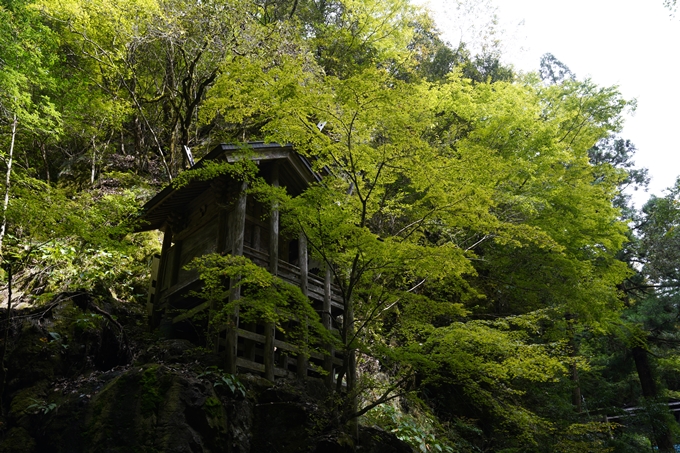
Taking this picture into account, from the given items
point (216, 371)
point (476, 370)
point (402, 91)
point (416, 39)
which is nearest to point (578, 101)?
point (416, 39)

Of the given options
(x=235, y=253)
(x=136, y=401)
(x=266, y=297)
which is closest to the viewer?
(x=136, y=401)

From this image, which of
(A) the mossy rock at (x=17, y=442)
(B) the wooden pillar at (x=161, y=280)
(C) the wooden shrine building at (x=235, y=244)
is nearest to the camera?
(A) the mossy rock at (x=17, y=442)

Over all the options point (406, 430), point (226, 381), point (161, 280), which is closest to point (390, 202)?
point (226, 381)

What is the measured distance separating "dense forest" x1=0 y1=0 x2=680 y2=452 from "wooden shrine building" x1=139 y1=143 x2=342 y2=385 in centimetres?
91

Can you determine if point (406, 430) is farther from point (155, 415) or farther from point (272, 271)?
point (155, 415)

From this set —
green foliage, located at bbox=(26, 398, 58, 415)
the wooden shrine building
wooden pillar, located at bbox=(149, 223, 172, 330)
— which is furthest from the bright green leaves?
wooden pillar, located at bbox=(149, 223, 172, 330)

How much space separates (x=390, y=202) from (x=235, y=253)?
3396 millimetres

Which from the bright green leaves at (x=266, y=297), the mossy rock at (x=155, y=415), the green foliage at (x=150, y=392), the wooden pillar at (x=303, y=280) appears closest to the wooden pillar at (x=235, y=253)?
the bright green leaves at (x=266, y=297)

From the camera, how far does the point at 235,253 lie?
9.88 meters

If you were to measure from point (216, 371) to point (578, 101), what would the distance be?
1627 centimetres

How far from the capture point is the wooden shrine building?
33.4ft

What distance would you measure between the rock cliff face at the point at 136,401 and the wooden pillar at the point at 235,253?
40cm

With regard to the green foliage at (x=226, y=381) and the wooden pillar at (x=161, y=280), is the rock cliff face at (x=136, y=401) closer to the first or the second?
the green foliage at (x=226, y=381)

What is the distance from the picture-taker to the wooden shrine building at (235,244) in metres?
10.2
